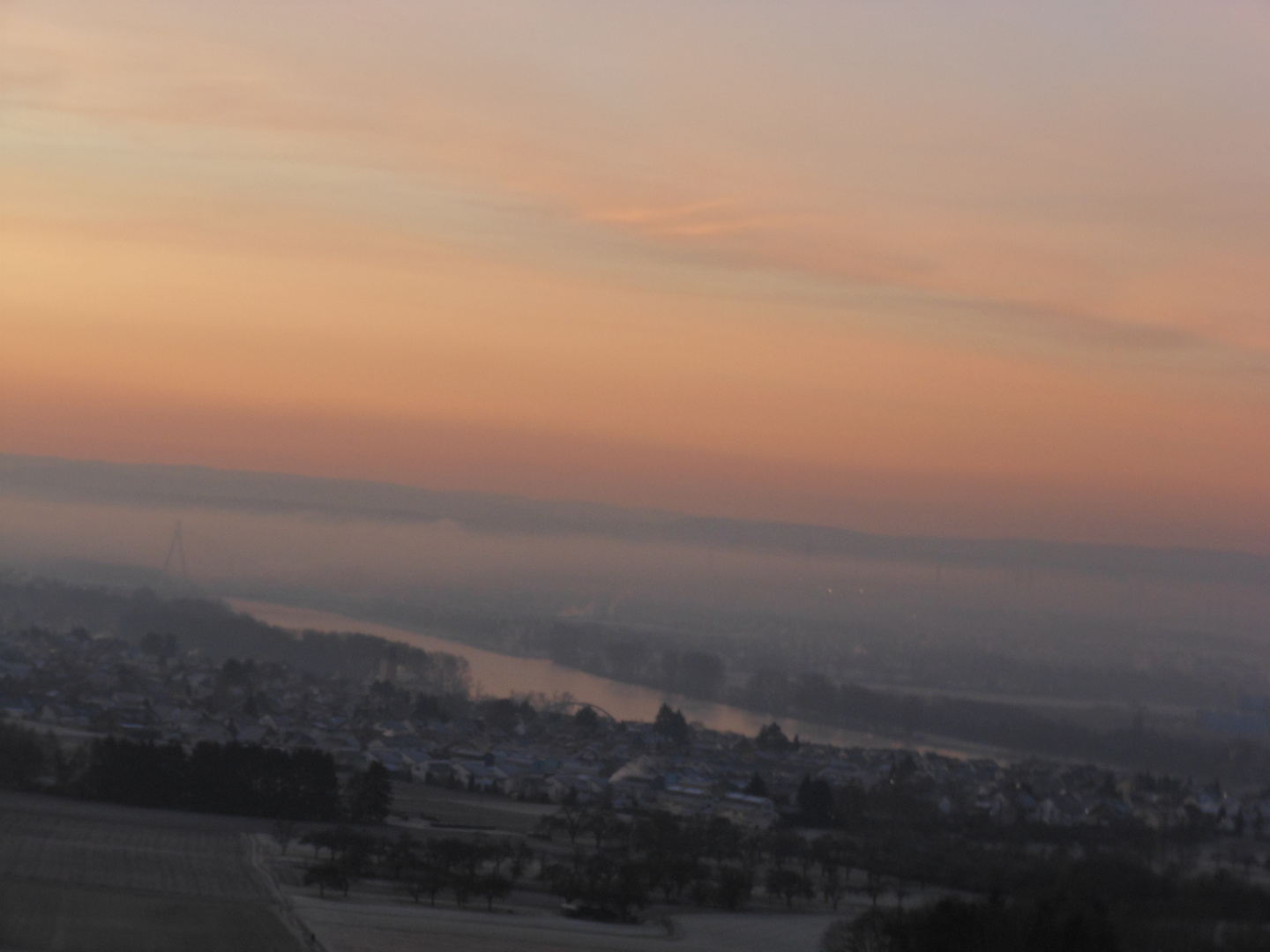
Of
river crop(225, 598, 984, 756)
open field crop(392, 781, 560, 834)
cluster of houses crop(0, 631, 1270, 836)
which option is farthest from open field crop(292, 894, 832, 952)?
river crop(225, 598, 984, 756)

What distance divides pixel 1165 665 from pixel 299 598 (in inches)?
939

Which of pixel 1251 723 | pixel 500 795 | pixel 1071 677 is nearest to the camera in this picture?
pixel 500 795

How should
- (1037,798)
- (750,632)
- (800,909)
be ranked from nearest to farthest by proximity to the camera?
1. (800,909)
2. (1037,798)
3. (750,632)

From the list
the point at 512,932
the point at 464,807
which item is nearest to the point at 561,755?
the point at 464,807

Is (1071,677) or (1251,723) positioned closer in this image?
(1251,723)

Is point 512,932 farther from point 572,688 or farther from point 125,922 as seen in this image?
point 572,688

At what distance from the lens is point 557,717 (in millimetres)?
22812

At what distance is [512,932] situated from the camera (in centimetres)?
919

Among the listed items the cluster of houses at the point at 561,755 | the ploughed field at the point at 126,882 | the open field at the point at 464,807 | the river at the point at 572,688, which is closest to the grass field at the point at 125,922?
the ploughed field at the point at 126,882

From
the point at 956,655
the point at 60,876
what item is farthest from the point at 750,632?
the point at 60,876

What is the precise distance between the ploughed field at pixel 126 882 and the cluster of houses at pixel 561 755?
375cm

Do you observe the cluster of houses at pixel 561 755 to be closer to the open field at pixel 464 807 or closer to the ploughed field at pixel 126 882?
the open field at pixel 464 807

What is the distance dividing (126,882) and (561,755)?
10.2 m

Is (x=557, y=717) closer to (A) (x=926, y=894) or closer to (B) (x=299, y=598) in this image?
(A) (x=926, y=894)
